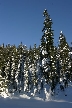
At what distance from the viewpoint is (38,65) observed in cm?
8094

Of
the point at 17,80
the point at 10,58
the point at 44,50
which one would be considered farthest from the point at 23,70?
the point at 44,50

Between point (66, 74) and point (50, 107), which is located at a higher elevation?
point (66, 74)

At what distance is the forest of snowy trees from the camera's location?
4641 centimetres

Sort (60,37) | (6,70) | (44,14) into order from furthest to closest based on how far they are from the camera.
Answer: (6,70)
(60,37)
(44,14)

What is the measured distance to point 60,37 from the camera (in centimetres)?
6009

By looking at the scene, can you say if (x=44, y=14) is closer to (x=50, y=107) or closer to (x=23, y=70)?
(x=50, y=107)

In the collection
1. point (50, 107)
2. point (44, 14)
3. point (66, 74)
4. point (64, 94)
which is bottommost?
point (50, 107)

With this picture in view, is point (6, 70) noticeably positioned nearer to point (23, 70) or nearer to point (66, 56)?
point (23, 70)

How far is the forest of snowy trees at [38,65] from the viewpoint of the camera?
46406mm

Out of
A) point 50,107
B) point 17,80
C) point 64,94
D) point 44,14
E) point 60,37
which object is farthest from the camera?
point 17,80

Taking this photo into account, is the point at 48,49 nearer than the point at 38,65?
Yes

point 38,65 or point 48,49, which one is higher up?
point 38,65

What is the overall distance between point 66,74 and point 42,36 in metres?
16.0

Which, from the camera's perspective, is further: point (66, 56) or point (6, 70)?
point (6, 70)
